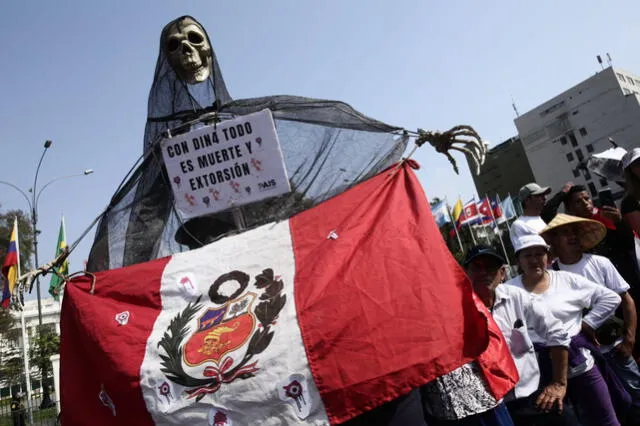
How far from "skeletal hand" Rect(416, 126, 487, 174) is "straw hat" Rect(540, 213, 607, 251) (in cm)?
132

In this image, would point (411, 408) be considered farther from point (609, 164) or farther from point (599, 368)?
point (609, 164)

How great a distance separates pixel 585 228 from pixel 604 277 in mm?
498

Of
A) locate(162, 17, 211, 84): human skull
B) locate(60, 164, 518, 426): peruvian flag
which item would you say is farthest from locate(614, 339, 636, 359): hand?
locate(162, 17, 211, 84): human skull

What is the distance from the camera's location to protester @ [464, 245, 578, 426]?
9.34 feet

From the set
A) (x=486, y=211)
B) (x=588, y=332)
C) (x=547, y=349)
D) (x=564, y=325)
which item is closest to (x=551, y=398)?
(x=547, y=349)

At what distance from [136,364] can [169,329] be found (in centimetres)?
24

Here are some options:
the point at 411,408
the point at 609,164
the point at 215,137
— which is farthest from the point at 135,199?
the point at 609,164

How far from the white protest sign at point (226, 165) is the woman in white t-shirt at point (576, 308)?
5.47 feet

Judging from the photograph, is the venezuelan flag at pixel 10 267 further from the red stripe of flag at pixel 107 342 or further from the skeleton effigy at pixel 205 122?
the red stripe of flag at pixel 107 342

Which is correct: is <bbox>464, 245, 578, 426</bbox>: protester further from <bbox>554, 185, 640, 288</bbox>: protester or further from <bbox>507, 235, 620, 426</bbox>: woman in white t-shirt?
<bbox>554, 185, 640, 288</bbox>: protester

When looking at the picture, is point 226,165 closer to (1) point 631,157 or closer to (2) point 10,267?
(1) point 631,157

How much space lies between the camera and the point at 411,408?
8.07ft

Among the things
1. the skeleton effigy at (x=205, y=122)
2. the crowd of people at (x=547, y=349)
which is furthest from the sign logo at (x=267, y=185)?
the crowd of people at (x=547, y=349)

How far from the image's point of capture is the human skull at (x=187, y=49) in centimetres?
402
